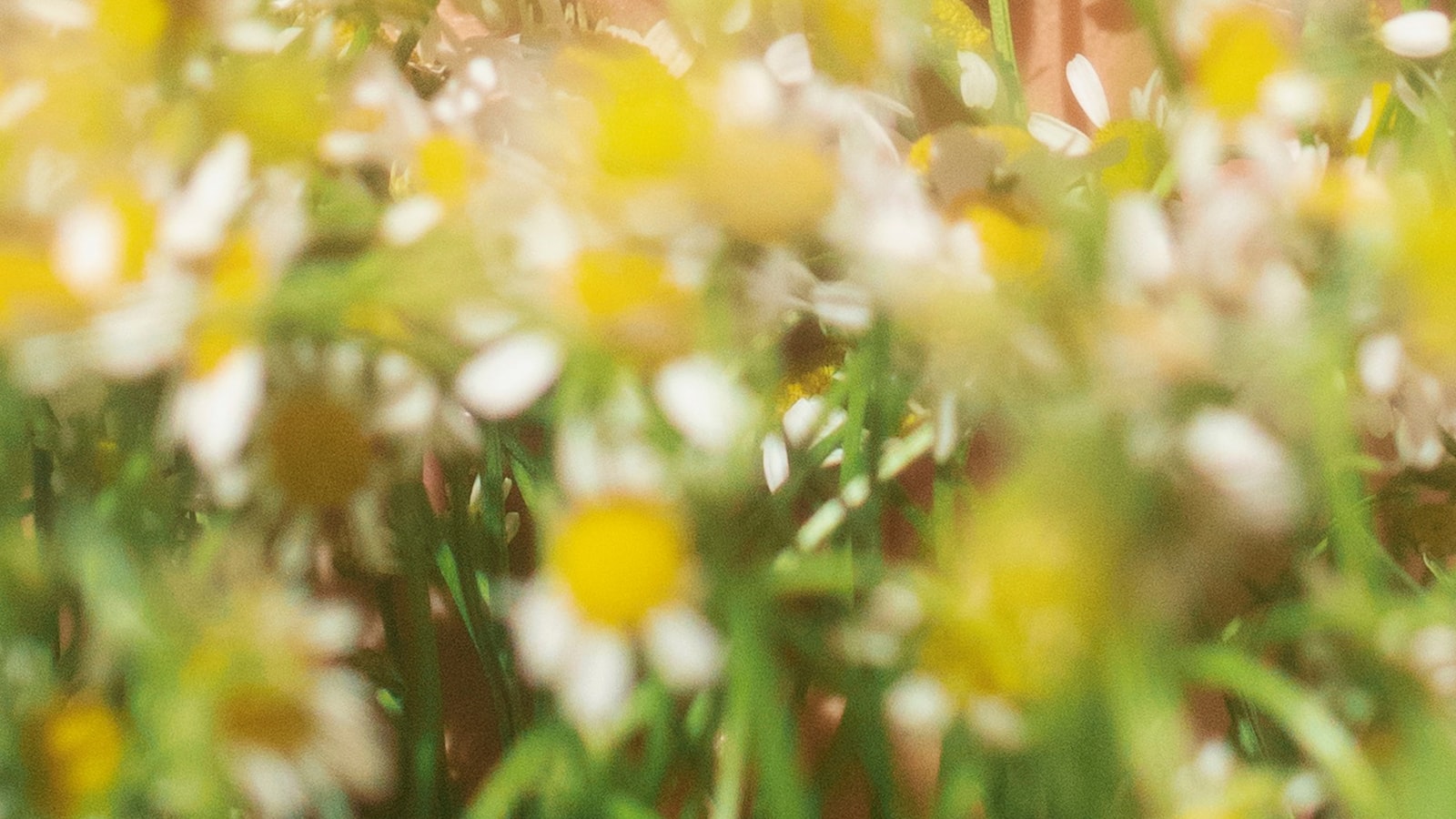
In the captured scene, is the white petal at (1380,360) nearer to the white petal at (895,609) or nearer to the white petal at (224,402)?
the white petal at (895,609)

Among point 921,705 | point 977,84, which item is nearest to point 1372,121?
Result: point 977,84

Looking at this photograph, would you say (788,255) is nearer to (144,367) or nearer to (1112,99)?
(144,367)

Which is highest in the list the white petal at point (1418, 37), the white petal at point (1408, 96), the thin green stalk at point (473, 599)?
the white petal at point (1418, 37)

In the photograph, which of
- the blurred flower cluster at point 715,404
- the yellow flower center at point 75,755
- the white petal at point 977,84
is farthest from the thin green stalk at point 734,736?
the white petal at point 977,84

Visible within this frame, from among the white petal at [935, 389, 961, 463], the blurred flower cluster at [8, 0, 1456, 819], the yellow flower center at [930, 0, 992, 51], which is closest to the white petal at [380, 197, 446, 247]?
the blurred flower cluster at [8, 0, 1456, 819]

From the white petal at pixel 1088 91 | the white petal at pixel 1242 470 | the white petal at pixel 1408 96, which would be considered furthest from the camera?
the white petal at pixel 1088 91

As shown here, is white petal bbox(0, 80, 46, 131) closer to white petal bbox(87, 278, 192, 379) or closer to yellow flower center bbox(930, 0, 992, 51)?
white petal bbox(87, 278, 192, 379)
